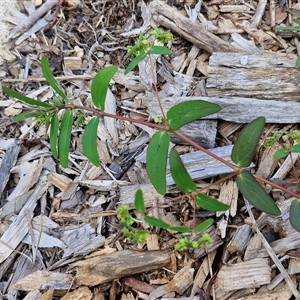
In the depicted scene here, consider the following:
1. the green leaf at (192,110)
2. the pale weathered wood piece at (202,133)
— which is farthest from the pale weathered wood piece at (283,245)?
the green leaf at (192,110)

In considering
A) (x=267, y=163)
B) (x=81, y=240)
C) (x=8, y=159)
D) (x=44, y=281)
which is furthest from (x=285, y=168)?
(x=8, y=159)

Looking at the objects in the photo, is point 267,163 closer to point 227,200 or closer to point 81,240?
point 227,200

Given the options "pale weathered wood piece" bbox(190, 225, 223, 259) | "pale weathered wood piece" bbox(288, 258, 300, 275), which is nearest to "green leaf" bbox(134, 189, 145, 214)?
"pale weathered wood piece" bbox(190, 225, 223, 259)

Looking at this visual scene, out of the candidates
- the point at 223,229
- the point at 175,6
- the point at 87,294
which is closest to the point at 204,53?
the point at 175,6

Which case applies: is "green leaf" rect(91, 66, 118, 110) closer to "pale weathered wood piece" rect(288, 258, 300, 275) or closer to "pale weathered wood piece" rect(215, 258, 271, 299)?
"pale weathered wood piece" rect(215, 258, 271, 299)

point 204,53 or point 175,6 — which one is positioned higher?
point 175,6

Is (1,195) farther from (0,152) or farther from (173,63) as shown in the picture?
(173,63)

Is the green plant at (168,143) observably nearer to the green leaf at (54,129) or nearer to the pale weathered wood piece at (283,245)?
the green leaf at (54,129)
